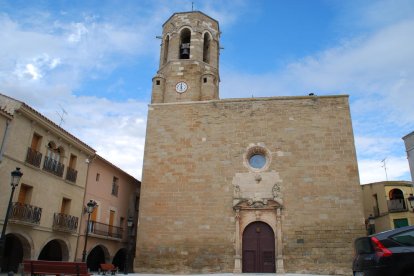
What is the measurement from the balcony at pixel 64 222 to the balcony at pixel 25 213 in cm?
97

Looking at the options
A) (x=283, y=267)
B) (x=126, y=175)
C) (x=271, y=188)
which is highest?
(x=126, y=175)

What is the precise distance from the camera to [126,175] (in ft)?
63.2

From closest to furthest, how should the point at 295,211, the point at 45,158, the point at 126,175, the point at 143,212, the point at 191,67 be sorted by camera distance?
the point at 45,158
the point at 295,211
the point at 143,212
the point at 191,67
the point at 126,175

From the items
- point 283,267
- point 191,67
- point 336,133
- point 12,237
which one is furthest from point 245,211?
point 12,237

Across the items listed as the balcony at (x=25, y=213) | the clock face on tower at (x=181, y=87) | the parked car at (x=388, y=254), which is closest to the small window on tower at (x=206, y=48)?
the clock face on tower at (x=181, y=87)

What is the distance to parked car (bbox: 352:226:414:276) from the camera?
4.02m

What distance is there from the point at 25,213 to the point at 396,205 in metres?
18.8

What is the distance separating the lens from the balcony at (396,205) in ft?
66.4

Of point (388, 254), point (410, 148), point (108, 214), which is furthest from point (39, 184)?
point (410, 148)

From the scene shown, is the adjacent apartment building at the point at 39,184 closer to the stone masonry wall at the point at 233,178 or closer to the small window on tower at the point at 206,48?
the stone masonry wall at the point at 233,178

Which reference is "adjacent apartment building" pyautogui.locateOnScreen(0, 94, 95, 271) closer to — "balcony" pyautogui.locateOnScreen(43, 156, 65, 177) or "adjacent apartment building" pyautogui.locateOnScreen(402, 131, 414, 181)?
"balcony" pyautogui.locateOnScreen(43, 156, 65, 177)

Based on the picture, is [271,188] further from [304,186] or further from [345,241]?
[345,241]

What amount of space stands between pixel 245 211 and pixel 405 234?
10245 millimetres

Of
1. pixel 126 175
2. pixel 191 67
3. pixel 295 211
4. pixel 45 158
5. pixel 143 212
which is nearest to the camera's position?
pixel 45 158
